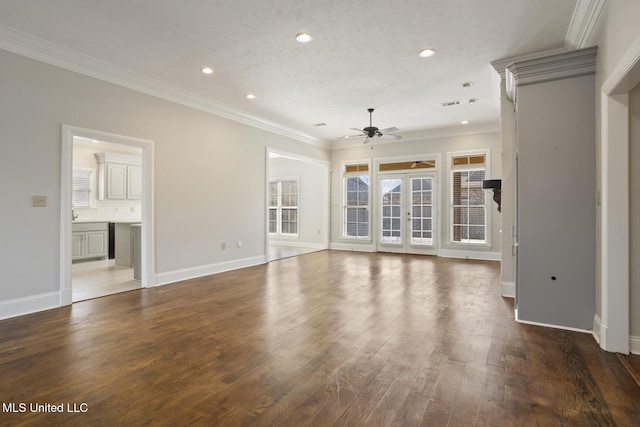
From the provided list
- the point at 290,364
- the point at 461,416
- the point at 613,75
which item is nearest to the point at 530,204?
the point at 613,75

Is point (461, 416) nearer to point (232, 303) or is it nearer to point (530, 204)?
point (530, 204)

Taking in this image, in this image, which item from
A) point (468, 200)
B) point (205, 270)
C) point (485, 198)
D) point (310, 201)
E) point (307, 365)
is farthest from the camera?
point (310, 201)

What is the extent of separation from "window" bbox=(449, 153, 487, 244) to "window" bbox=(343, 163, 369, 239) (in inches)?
87.7

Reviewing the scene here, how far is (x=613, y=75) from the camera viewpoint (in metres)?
2.45

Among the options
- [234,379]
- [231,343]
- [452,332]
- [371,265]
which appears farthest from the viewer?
[371,265]

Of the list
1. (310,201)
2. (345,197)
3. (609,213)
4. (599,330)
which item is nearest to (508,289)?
(599,330)

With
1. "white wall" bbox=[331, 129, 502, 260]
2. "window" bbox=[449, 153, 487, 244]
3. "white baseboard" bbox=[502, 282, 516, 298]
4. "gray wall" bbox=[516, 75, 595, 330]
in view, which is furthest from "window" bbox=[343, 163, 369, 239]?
"gray wall" bbox=[516, 75, 595, 330]

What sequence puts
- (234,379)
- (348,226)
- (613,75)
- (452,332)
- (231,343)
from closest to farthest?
(234,379)
(613,75)
(231,343)
(452,332)
(348,226)

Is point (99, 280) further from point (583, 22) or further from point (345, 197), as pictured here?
point (583, 22)

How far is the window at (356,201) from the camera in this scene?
9.06m

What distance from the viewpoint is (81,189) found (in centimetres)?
758

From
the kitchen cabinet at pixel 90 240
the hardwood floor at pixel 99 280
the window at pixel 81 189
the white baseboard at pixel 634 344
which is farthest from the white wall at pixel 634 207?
the window at pixel 81 189

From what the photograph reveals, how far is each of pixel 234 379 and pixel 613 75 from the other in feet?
11.5

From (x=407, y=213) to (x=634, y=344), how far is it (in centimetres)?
598
